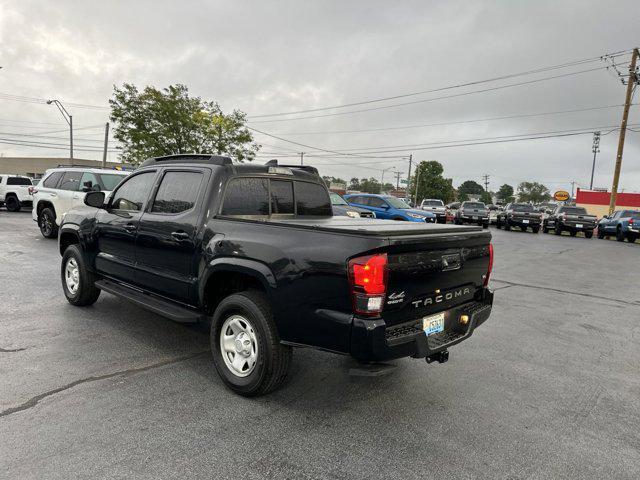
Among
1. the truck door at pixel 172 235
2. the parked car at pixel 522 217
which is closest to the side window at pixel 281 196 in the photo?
the truck door at pixel 172 235

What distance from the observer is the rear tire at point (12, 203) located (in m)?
22.1

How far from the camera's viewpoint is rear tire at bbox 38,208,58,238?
39.2ft

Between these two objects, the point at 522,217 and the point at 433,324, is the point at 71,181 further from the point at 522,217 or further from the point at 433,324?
the point at 522,217

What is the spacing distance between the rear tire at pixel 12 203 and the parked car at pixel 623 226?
31.4 metres

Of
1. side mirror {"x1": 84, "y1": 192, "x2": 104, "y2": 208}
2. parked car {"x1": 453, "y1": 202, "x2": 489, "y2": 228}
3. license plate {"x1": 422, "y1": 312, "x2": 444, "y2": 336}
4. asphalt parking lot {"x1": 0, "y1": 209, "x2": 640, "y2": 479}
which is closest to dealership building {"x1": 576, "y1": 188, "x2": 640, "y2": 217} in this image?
parked car {"x1": 453, "y1": 202, "x2": 489, "y2": 228}

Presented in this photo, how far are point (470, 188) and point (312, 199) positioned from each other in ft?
530

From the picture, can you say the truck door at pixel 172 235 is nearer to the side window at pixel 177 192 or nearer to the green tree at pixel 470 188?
the side window at pixel 177 192

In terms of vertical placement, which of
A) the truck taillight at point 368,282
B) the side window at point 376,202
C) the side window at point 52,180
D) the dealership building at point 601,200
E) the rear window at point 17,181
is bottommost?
the truck taillight at point 368,282

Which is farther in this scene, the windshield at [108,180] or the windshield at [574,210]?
the windshield at [574,210]

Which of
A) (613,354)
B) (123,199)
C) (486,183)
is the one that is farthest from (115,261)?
(486,183)

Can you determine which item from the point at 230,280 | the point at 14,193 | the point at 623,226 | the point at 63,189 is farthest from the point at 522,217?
the point at 14,193

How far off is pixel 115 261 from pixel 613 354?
570 cm

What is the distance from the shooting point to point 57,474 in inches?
93.8

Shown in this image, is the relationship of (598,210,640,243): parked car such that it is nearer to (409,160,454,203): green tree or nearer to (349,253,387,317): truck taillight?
(349,253,387,317): truck taillight
